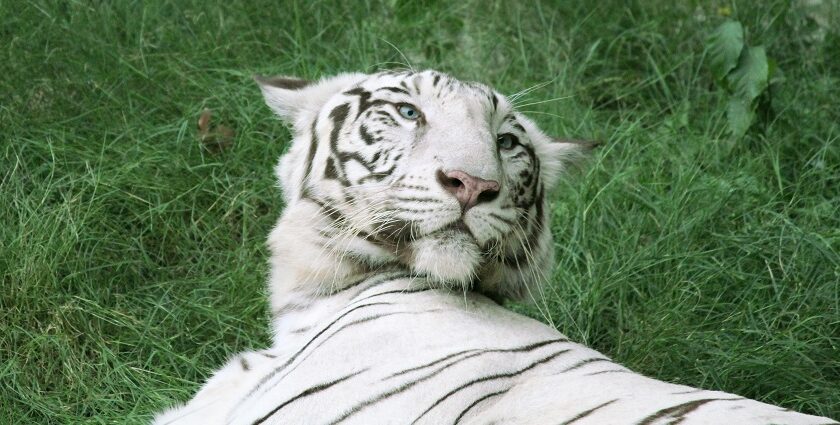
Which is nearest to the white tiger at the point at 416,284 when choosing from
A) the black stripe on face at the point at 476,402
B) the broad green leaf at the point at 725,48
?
the black stripe on face at the point at 476,402

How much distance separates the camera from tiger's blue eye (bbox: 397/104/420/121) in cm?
261

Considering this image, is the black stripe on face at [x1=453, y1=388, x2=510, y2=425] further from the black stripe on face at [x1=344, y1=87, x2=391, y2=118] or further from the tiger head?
the black stripe on face at [x1=344, y1=87, x2=391, y2=118]

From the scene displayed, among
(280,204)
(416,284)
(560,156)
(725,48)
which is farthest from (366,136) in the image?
(725,48)

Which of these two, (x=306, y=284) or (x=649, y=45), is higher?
(x=649, y=45)

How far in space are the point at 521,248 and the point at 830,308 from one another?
3.94 ft

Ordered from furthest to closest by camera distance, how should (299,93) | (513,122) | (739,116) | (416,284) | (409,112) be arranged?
1. (739,116)
2. (299,93)
3. (513,122)
4. (409,112)
5. (416,284)

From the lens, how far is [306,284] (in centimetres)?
262

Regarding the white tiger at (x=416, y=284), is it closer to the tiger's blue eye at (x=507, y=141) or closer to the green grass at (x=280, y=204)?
the tiger's blue eye at (x=507, y=141)

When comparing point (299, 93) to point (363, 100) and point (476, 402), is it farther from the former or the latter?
point (476, 402)

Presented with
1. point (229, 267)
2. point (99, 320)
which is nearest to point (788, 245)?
point (229, 267)

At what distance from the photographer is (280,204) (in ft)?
12.6

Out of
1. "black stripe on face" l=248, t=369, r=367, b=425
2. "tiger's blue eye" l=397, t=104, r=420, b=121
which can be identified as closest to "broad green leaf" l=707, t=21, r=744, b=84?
"tiger's blue eye" l=397, t=104, r=420, b=121

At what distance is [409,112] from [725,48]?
1.73 metres

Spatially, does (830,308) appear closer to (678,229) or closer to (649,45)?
(678,229)
